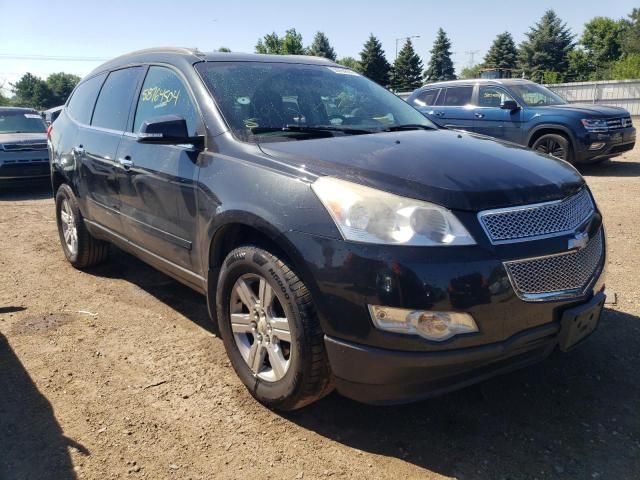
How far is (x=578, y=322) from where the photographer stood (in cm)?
240

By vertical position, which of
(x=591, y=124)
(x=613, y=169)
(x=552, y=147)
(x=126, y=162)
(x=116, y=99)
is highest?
(x=116, y=99)

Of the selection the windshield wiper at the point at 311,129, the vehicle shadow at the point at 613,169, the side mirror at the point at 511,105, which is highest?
the side mirror at the point at 511,105

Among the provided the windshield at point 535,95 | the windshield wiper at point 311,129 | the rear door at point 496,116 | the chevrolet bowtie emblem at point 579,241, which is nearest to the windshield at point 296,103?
the windshield wiper at point 311,129

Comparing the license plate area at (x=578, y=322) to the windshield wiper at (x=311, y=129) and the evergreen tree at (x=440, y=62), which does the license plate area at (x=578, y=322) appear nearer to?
the windshield wiper at (x=311, y=129)

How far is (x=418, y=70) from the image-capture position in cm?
6184

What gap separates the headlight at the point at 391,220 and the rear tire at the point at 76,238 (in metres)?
3.38

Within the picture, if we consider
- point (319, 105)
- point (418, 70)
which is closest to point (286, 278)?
point (319, 105)

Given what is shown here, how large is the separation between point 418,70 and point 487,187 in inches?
2497

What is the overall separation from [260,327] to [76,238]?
303 centimetres

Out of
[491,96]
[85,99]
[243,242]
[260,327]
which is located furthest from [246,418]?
[491,96]

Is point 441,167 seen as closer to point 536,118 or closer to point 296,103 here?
point 296,103

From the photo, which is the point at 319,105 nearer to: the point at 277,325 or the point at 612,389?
the point at 277,325

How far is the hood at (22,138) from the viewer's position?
9961 millimetres

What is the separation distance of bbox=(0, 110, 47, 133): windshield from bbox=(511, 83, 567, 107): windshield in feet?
32.1
